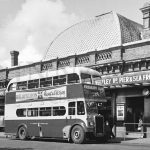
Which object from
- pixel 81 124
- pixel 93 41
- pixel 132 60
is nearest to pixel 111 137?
pixel 81 124

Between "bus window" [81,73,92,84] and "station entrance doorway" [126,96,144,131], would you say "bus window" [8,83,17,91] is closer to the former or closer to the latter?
"bus window" [81,73,92,84]

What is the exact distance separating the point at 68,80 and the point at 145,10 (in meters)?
15.1

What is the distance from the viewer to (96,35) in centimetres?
3453

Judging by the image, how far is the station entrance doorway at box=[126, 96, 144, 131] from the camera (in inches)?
1011

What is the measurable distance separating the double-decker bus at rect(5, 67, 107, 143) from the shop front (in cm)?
197

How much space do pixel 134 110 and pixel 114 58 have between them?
4.58 meters

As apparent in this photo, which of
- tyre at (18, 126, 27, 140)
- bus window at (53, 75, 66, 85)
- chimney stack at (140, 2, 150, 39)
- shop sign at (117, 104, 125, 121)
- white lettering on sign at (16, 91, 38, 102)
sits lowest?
tyre at (18, 126, 27, 140)

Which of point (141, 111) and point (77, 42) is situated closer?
point (141, 111)

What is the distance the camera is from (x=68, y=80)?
20156mm

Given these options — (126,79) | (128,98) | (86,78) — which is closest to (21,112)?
(86,78)

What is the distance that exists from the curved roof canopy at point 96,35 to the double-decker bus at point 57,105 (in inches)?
381

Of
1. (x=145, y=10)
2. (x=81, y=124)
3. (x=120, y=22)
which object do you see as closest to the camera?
(x=81, y=124)

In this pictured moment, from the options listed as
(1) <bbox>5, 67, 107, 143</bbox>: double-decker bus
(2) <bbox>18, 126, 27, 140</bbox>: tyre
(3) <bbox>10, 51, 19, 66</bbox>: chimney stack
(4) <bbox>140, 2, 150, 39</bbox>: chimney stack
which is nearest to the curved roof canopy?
(4) <bbox>140, 2, 150, 39</bbox>: chimney stack

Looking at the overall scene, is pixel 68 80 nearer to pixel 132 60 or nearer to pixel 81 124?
pixel 81 124
